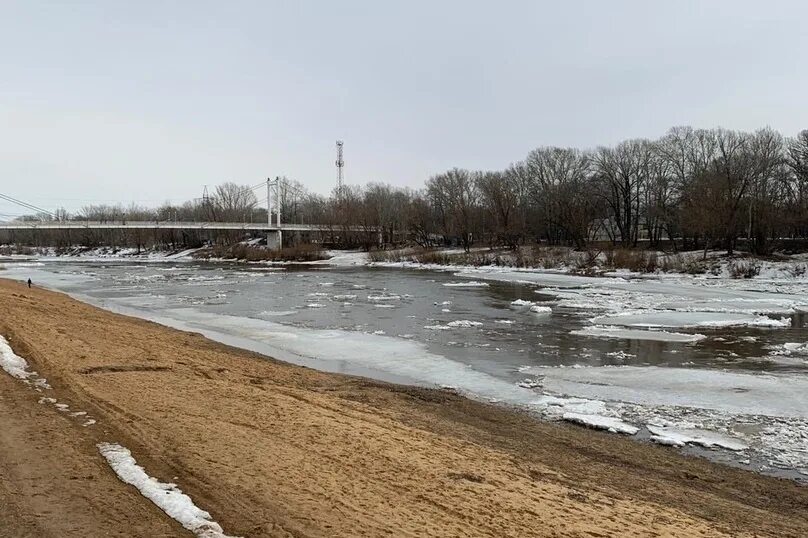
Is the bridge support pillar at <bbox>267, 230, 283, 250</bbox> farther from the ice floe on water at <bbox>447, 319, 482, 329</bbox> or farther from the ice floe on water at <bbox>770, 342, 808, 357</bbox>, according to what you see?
the ice floe on water at <bbox>770, 342, 808, 357</bbox>

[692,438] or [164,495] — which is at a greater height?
[164,495]

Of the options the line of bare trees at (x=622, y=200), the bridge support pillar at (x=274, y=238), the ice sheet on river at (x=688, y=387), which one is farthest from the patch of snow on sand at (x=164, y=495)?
the bridge support pillar at (x=274, y=238)

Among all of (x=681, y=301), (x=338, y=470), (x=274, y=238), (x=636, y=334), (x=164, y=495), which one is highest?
(x=274, y=238)

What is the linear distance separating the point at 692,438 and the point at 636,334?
1055cm

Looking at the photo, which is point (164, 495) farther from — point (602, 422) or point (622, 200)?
point (622, 200)

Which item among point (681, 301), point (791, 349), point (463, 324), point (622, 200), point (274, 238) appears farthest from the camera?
point (274, 238)

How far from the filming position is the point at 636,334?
61.0ft

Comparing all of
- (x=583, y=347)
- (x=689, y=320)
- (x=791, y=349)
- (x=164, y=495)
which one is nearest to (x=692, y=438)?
(x=164, y=495)

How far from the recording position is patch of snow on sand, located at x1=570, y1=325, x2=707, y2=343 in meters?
17.8

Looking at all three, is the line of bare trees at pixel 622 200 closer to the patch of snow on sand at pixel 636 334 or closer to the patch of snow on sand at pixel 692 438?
the patch of snow on sand at pixel 636 334

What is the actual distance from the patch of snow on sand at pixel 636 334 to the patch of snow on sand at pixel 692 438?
9254mm

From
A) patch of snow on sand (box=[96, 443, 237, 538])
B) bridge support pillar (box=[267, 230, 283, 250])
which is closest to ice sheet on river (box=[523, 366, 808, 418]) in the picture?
patch of snow on sand (box=[96, 443, 237, 538])

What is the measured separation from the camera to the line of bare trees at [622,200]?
55062 millimetres

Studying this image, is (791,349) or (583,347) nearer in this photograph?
(791,349)
